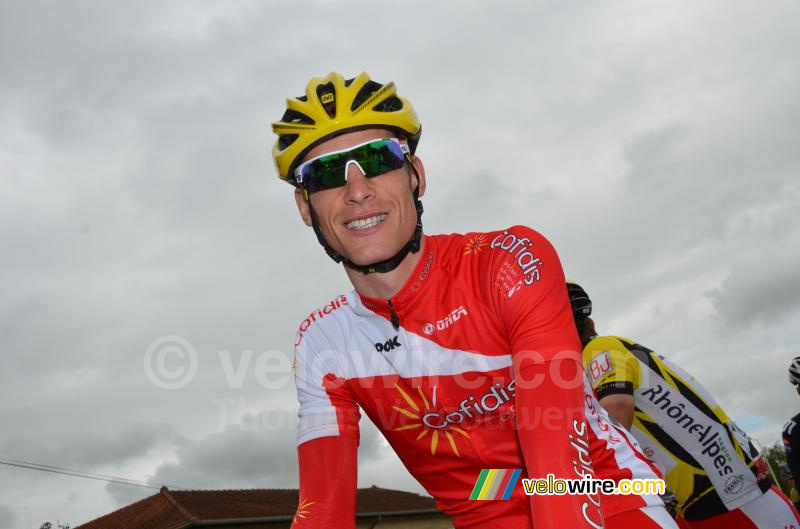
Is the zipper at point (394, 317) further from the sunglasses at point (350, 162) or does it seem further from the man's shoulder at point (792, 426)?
the man's shoulder at point (792, 426)

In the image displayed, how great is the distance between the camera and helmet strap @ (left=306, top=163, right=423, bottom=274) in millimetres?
3516

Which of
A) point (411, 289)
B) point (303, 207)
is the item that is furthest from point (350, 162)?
point (411, 289)

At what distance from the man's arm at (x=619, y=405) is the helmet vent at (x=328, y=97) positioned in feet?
10.7

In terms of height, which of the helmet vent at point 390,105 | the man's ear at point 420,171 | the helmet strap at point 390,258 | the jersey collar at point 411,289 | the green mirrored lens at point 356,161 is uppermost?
the helmet vent at point 390,105

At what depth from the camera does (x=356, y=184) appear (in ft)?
11.7

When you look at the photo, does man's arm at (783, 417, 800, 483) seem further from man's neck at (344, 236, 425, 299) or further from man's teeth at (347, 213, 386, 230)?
man's teeth at (347, 213, 386, 230)

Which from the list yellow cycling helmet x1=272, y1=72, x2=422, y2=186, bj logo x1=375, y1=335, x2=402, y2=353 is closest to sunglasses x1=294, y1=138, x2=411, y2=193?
yellow cycling helmet x1=272, y1=72, x2=422, y2=186

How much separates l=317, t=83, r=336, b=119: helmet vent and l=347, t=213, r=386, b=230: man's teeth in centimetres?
61

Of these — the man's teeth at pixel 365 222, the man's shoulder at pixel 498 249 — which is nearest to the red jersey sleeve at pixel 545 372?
the man's shoulder at pixel 498 249

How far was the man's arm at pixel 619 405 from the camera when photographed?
5500 millimetres

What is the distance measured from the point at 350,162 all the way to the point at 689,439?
3.90 meters

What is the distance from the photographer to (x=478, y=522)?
338 centimetres

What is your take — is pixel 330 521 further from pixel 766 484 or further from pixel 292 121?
pixel 766 484

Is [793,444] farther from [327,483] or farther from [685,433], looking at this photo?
[327,483]
